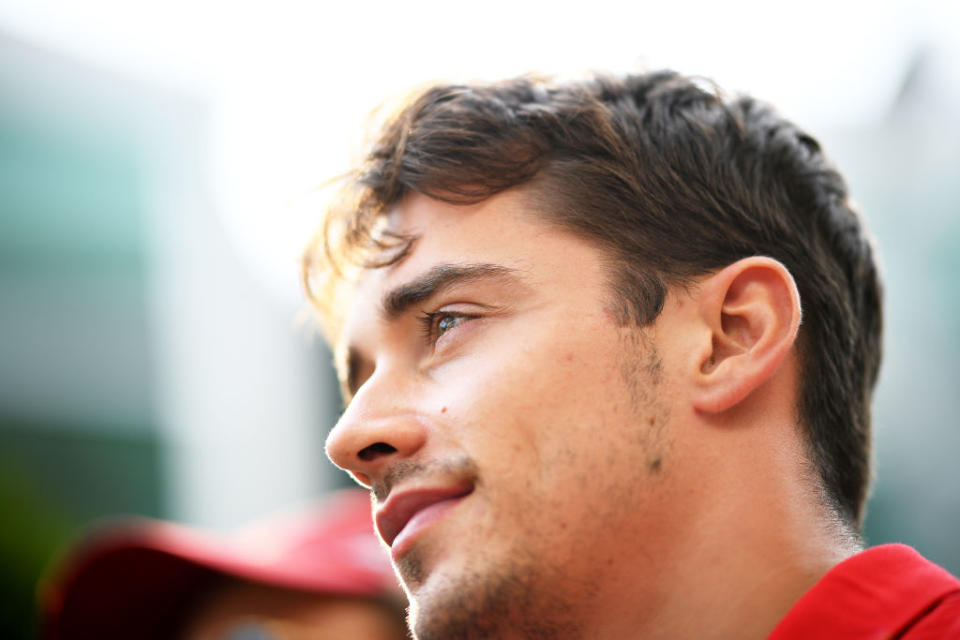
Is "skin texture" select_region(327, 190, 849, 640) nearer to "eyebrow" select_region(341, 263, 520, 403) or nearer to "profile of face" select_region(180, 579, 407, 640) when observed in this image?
"eyebrow" select_region(341, 263, 520, 403)

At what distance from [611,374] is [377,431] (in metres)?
0.31

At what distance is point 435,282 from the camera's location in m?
1.24

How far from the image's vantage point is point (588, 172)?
1.31m

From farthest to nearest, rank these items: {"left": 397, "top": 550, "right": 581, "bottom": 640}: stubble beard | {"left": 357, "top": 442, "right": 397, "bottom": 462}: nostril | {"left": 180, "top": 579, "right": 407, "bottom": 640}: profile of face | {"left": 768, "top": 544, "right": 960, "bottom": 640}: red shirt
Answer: {"left": 180, "top": 579, "right": 407, "bottom": 640}: profile of face, {"left": 357, "top": 442, "right": 397, "bottom": 462}: nostril, {"left": 397, "top": 550, "right": 581, "bottom": 640}: stubble beard, {"left": 768, "top": 544, "right": 960, "bottom": 640}: red shirt

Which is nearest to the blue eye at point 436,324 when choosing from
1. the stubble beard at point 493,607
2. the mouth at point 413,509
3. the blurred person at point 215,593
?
the mouth at point 413,509

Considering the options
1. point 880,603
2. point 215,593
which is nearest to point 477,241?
point 880,603

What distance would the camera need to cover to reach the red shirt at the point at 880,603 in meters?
0.96

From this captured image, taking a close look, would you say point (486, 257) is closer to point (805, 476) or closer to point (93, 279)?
point (805, 476)

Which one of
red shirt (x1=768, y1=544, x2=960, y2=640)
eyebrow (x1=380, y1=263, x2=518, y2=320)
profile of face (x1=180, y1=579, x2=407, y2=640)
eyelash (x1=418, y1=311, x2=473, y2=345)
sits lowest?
profile of face (x1=180, y1=579, x2=407, y2=640)

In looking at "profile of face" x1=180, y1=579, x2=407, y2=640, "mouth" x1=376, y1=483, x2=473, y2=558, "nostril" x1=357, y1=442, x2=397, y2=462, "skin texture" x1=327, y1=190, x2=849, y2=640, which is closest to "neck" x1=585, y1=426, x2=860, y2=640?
"skin texture" x1=327, y1=190, x2=849, y2=640

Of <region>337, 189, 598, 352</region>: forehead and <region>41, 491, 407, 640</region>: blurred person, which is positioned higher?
<region>337, 189, 598, 352</region>: forehead

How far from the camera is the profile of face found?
1924mm

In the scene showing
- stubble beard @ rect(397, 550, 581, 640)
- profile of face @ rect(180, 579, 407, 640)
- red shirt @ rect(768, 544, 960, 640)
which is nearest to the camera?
red shirt @ rect(768, 544, 960, 640)

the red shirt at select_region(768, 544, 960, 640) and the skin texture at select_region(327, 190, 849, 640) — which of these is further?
the skin texture at select_region(327, 190, 849, 640)
